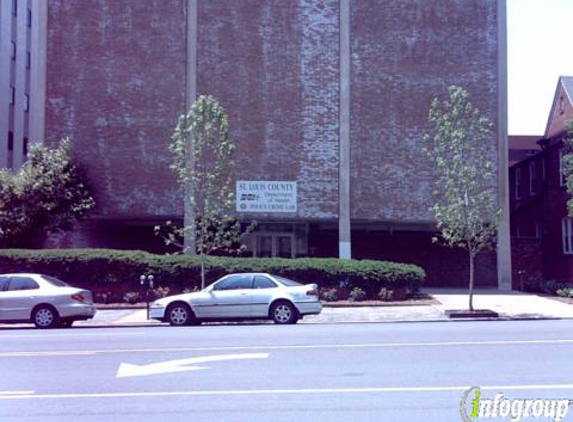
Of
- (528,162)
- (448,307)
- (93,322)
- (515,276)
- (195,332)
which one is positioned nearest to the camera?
(195,332)

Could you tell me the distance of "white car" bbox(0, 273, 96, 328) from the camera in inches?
736

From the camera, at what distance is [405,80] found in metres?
31.0

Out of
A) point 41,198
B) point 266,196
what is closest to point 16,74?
point 41,198

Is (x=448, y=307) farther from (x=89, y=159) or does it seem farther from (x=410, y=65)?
(x=89, y=159)

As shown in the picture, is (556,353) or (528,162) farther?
(528,162)

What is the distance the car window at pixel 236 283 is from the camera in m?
18.6

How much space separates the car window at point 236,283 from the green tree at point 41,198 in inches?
445

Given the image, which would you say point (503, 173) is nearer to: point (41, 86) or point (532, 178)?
point (532, 178)

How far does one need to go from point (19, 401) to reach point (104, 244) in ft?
83.0

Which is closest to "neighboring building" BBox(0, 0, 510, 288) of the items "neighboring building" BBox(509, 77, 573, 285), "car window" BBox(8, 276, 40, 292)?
"neighboring building" BBox(509, 77, 573, 285)

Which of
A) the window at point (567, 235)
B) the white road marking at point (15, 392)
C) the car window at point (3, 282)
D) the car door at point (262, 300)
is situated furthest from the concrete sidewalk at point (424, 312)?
the white road marking at point (15, 392)

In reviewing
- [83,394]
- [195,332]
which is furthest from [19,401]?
[195,332]

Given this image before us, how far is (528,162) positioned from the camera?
125 ft

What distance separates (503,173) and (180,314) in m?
17.5
